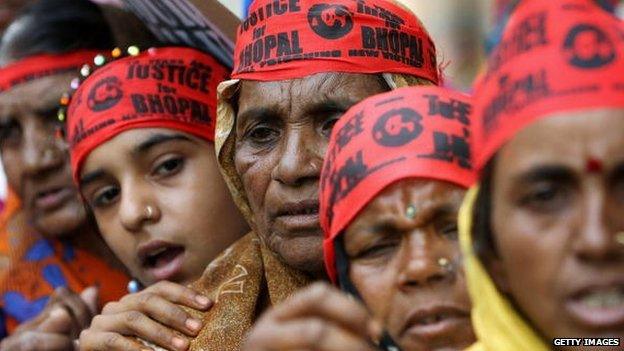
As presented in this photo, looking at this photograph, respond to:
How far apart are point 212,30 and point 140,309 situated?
1111 millimetres

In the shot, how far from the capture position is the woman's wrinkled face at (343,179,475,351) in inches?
124

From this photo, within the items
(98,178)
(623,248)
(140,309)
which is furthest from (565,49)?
(98,178)

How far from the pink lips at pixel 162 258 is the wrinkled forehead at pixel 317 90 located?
2.32ft

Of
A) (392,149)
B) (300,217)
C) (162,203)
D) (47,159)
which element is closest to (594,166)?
(392,149)

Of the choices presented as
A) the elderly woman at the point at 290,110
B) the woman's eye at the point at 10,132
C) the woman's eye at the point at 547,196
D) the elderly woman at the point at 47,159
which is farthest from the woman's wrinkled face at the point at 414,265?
the woman's eye at the point at 10,132

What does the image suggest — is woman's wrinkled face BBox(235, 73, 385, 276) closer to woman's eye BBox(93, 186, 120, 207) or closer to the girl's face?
the girl's face

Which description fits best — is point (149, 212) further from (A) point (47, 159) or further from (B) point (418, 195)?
(B) point (418, 195)

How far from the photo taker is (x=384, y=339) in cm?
323

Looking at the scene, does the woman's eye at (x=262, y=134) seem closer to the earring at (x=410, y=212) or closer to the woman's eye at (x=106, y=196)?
the woman's eye at (x=106, y=196)

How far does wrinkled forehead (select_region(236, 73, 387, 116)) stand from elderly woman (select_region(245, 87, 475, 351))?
0.46 metres

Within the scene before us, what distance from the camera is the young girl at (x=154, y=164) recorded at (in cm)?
450

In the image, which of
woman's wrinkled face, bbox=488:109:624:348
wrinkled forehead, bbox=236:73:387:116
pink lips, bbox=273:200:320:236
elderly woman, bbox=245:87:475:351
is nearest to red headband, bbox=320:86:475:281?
elderly woman, bbox=245:87:475:351

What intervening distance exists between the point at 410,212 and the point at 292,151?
32.3 inches

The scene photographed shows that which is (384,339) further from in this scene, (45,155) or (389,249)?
(45,155)
